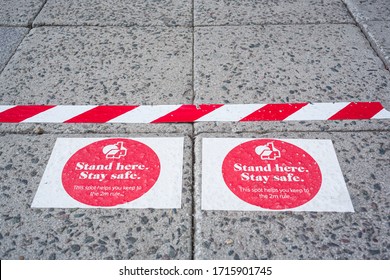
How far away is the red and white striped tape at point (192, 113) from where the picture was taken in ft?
8.12

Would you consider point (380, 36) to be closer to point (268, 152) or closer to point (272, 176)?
point (268, 152)

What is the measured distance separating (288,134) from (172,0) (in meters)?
2.17

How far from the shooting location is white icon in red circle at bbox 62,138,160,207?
6.64ft

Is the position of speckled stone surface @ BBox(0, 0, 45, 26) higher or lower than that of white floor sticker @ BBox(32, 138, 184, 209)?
higher

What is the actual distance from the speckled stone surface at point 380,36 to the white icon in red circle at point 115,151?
213 centimetres

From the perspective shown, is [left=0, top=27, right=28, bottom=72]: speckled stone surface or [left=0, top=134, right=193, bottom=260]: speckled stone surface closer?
[left=0, top=134, right=193, bottom=260]: speckled stone surface

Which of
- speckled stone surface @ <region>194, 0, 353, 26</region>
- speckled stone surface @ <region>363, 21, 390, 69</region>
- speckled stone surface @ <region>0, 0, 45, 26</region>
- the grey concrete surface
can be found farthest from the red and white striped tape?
speckled stone surface @ <region>0, 0, 45, 26</region>

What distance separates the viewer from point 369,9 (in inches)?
144

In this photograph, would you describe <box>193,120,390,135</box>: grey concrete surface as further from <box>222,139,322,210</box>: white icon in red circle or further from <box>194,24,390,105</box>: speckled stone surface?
<box>194,24,390,105</box>: speckled stone surface

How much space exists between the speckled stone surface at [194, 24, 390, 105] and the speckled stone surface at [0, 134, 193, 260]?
3.06 feet

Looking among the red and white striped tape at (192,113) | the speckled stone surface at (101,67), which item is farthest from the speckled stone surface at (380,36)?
the speckled stone surface at (101,67)

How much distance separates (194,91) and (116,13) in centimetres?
146
